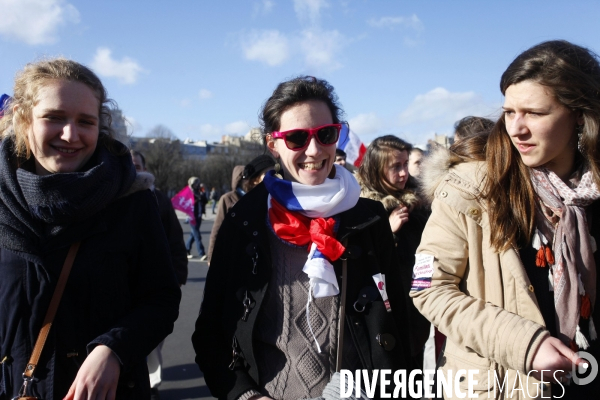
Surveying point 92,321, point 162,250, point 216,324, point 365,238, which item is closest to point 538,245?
point 365,238

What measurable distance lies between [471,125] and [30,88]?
2.46m

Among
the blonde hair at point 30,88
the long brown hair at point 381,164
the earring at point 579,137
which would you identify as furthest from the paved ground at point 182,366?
the earring at point 579,137

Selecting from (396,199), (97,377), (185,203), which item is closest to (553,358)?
(97,377)

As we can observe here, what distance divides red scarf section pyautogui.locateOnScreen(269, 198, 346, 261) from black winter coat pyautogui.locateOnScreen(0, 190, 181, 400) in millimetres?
511

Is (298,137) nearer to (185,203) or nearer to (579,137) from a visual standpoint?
(579,137)

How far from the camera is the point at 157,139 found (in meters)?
63.7

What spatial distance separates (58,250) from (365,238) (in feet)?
4.11

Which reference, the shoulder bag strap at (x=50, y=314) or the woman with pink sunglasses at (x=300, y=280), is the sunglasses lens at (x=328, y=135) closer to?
the woman with pink sunglasses at (x=300, y=280)

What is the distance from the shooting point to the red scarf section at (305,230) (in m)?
2.17

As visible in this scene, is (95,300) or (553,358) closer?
(553,358)

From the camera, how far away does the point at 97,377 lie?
6.12 ft

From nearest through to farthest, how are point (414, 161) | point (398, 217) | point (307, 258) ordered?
point (307, 258) < point (398, 217) < point (414, 161)

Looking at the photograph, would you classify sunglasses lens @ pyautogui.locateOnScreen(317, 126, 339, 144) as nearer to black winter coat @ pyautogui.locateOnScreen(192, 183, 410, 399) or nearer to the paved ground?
black winter coat @ pyautogui.locateOnScreen(192, 183, 410, 399)

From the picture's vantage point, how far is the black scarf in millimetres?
1978
